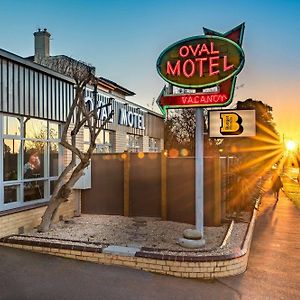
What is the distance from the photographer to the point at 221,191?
37.4ft

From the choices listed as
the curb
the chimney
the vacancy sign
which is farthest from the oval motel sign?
the chimney

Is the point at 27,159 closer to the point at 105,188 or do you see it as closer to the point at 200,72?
the point at 105,188

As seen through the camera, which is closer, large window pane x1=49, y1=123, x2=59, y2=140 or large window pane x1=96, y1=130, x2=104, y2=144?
large window pane x1=49, y1=123, x2=59, y2=140

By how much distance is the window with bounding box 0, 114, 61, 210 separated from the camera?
31.4ft

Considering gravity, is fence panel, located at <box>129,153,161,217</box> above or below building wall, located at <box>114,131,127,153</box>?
below

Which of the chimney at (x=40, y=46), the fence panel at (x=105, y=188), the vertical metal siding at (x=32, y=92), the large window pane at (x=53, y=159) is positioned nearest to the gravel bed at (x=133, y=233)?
the fence panel at (x=105, y=188)

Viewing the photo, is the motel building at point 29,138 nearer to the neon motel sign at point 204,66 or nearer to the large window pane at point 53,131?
the large window pane at point 53,131

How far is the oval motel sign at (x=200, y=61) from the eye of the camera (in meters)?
8.23

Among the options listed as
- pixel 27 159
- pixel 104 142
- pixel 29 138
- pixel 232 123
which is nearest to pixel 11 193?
pixel 27 159

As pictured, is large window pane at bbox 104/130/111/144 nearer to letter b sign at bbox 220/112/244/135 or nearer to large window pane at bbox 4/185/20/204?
large window pane at bbox 4/185/20/204

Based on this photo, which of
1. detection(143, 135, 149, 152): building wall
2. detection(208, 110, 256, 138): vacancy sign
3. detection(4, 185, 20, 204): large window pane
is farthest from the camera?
detection(143, 135, 149, 152): building wall

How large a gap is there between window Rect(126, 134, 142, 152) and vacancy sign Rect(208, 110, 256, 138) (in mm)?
8752

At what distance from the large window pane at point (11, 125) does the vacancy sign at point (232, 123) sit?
198 inches

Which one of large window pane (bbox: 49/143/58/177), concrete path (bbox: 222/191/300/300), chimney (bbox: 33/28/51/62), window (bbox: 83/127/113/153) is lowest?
concrete path (bbox: 222/191/300/300)
